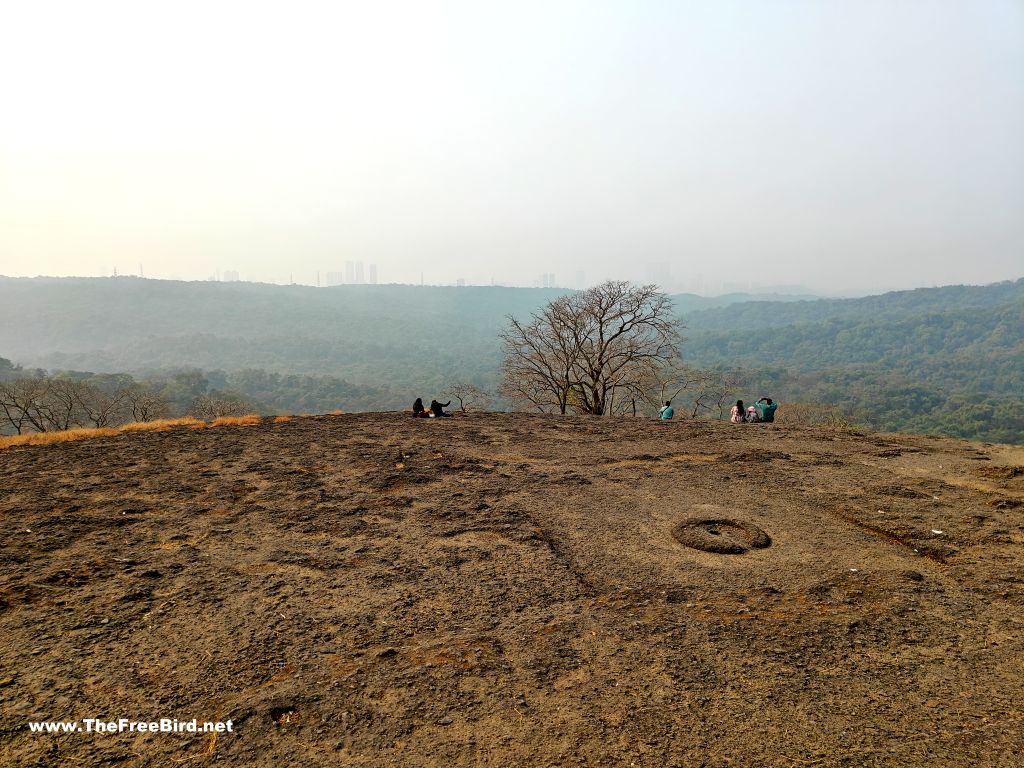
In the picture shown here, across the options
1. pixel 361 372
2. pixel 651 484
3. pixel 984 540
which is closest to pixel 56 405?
pixel 651 484

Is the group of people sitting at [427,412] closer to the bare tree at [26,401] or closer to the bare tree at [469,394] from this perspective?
the bare tree at [469,394]

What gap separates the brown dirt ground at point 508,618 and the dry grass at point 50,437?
2.00 metres

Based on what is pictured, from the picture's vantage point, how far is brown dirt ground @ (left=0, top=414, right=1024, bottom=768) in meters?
Result: 3.19

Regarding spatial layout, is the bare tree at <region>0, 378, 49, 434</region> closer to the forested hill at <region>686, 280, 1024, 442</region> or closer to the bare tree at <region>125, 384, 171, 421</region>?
the bare tree at <region>125, 384, 171, 421</region>

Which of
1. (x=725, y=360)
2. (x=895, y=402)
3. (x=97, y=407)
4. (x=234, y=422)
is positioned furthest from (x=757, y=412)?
(x=725, y=360)

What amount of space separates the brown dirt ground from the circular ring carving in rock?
0.13 meters

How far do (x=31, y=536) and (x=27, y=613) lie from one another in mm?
2051

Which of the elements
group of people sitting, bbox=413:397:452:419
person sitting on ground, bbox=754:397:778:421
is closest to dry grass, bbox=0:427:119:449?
group of people sitting, bbox=413:397:452:419

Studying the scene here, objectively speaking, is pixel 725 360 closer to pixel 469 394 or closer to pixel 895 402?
pixel 895 402

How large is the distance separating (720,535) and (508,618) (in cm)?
345

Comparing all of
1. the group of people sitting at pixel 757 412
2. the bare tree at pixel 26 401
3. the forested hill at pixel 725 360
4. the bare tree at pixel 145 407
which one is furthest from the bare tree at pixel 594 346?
the forested hill at pixel 725 360

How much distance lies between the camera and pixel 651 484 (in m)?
8.49

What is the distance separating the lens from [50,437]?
10.8m

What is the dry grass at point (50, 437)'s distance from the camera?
407 inches
